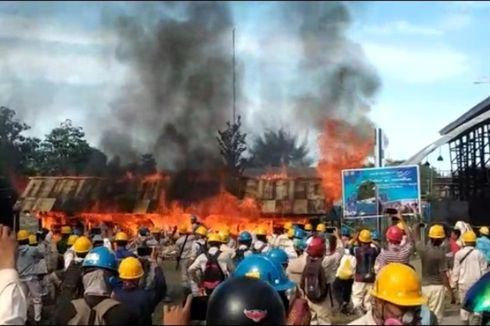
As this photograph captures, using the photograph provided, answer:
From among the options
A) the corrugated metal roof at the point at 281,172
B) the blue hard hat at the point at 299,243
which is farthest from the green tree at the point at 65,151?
the blue hard hat at the point at 299,243

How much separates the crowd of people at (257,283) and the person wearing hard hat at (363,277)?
0.06 ft

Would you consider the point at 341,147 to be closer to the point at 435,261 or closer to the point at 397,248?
the point at 435,261

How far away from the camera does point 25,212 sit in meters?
28.0

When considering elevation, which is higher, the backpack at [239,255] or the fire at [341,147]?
the fire at [341,147]

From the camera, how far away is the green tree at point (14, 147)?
1148 inches

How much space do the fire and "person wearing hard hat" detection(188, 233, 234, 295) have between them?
2495 cm

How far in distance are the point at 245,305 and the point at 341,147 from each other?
32.6 m

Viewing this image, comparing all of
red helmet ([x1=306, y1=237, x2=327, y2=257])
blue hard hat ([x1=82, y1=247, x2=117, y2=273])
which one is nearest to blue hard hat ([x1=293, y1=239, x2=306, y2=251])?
red helmet ([x1=306, y1=237, x2=327, y2=257])

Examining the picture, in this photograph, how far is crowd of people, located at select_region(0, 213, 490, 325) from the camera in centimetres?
457

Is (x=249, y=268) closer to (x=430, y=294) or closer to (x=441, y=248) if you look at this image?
(x=430, y=294)

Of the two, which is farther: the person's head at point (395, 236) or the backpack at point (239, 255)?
the backpack at point (239, 255)

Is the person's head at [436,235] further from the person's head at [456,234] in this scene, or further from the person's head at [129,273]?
the person's head at [129,273]

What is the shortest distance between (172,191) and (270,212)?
12.9ft

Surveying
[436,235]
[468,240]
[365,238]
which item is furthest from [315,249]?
[365,238]
